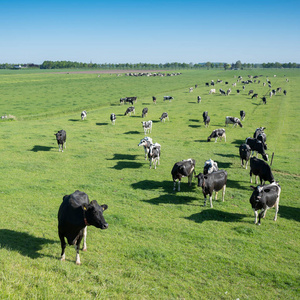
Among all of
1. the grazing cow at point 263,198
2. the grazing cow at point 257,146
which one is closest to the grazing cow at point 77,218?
the grazing cow at point 263,198

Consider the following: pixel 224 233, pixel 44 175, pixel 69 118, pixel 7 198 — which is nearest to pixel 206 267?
pixel 224 233

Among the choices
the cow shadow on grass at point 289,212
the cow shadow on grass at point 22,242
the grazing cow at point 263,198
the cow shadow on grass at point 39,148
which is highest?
the grazing cow at point 263,198

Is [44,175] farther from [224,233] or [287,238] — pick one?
[287,238]

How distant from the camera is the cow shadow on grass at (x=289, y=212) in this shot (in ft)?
40.7

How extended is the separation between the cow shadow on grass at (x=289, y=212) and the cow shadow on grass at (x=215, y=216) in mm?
1994

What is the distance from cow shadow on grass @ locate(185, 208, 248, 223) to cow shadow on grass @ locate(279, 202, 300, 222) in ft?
6.54

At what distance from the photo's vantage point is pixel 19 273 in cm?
705

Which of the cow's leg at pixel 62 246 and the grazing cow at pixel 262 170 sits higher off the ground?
the grazing cow at pixel 262 170

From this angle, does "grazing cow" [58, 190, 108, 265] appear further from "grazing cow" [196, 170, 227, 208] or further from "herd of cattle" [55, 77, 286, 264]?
"grazing cow" [196, 170, 227, 208]

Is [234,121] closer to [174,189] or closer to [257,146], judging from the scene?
[257,146]

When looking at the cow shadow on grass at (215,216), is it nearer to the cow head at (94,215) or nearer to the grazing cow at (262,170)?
the grazing cow at (262,170)

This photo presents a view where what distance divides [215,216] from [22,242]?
822 cm

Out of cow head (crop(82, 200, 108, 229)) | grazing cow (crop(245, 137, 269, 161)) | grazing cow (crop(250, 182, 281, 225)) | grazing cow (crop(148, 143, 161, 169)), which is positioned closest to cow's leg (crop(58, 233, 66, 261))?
cow head (crop(82, 200, 108, 229))

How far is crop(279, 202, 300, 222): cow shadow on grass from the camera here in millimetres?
12391
